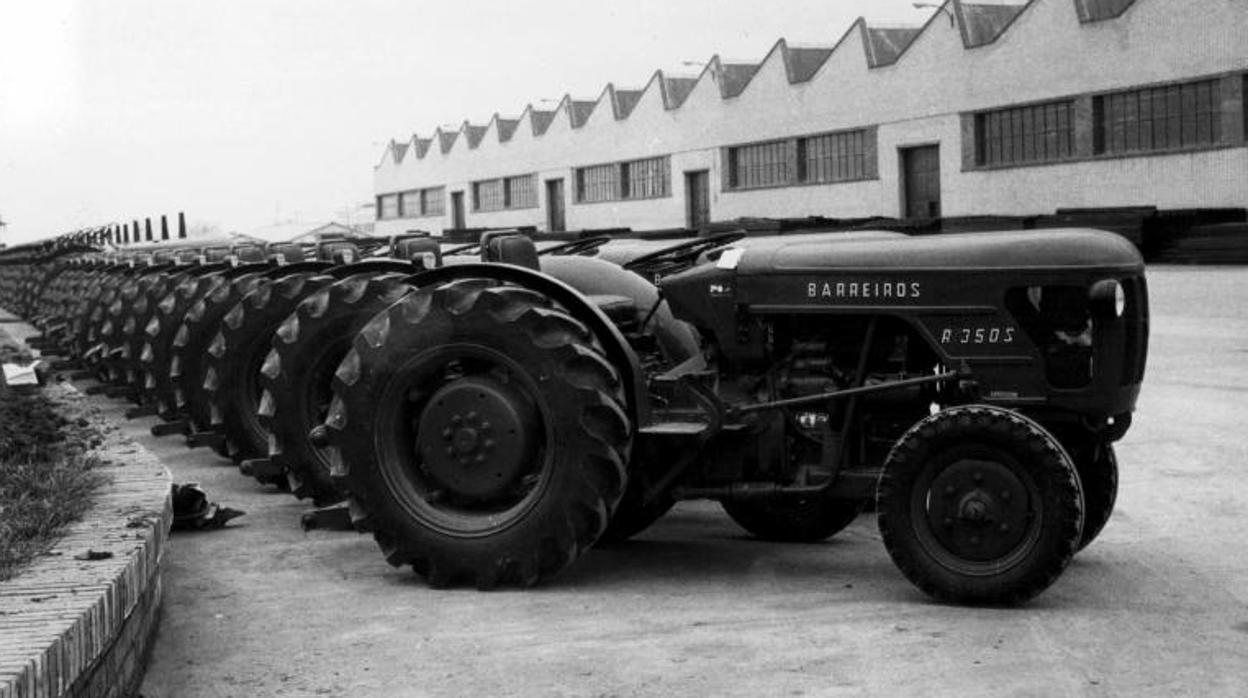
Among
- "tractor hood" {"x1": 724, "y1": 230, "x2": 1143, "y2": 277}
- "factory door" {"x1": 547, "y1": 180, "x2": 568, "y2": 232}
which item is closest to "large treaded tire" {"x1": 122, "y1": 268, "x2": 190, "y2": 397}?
"tractor hood" {"x1": 724, "y1": 230, "x2": 1143, "y2": 277}

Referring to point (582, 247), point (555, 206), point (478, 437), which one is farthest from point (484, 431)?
point (555, 206)

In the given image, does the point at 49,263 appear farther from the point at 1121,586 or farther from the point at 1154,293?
the point at 1121,586

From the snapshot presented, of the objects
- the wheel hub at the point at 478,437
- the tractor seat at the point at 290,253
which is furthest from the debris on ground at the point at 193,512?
the tractor seat at the point at 290,253

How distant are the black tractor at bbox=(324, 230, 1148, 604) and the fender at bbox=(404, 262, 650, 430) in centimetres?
1

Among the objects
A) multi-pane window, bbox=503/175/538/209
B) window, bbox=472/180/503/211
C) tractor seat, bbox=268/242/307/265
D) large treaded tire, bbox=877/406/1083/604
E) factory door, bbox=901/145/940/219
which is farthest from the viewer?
window, bbox=472/180/503/211

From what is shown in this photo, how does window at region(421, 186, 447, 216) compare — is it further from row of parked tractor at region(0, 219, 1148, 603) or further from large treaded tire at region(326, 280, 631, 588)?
large treaded tire at region(326, 280, 631, 588)

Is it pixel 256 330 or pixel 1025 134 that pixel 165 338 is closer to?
pixel 256 330

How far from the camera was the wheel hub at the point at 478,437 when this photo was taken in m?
7.17

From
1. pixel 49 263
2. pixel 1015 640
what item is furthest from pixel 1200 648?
pixel 49 263

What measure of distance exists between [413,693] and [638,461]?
2.10 m

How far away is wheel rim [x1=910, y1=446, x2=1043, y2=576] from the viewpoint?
6.36 metres

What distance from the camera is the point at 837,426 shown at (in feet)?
23.1

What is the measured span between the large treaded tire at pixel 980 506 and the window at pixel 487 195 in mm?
68288

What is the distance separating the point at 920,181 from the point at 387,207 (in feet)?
150
